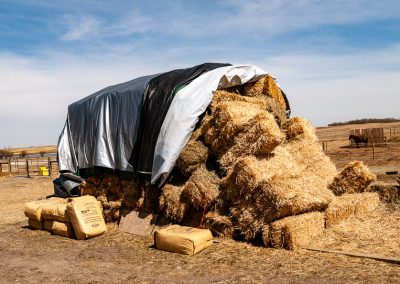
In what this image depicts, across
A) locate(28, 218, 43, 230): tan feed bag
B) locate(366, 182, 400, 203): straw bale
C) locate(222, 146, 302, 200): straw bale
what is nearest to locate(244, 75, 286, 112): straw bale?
locate(222, 146, 302, 200): straw bale

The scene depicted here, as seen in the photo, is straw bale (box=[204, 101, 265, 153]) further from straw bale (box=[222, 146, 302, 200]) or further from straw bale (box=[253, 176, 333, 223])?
straw bale (box=[253, 176, 333, 223])

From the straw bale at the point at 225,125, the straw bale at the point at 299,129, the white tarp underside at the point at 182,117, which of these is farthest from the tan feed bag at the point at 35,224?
the straw bale at the point at 299,129

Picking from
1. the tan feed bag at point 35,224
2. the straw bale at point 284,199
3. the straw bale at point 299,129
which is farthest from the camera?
the tan feed bag at point 35,224

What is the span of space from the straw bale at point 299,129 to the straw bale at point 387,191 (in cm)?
195

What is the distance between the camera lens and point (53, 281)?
6.93m

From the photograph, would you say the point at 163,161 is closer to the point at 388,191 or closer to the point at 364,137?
the point at 388,191

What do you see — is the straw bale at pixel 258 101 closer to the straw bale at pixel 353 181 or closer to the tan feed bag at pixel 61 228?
the straw bale at pixel 353 181

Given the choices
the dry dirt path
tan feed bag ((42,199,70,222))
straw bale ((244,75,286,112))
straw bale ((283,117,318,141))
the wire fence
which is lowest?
the dry dirt path

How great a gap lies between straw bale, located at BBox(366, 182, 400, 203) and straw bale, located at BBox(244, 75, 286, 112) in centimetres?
327

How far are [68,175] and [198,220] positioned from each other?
15.2 ft

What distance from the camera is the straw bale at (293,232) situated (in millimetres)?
7691

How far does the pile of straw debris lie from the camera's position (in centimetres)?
811

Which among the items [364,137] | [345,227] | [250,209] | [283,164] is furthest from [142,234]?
[364,137]

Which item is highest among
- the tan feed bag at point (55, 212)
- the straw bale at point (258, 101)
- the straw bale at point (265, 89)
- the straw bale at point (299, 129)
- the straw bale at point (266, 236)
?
the straw bale at point (265, 89)
